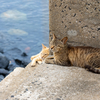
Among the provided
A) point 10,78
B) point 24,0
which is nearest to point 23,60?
point 24,0

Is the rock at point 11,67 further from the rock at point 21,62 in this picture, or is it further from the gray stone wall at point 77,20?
the gray stone wall at point 77,20

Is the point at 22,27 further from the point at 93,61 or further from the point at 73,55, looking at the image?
the point at 93,61

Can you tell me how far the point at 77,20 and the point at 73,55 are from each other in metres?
0.50

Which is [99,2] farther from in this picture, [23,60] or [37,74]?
[23,60]

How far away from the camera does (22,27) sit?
6.95 meters

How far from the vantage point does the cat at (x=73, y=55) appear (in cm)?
195

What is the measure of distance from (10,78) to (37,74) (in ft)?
3.52

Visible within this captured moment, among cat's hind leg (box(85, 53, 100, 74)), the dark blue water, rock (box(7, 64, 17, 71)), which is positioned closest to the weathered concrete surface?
cat's hind leg (box(85, 53, 100, 74))

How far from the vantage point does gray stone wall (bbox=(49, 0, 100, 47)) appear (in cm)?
194

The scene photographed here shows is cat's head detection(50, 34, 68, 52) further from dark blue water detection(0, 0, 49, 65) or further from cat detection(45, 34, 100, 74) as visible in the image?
dark blue water detection(0, 0, 49, 65)

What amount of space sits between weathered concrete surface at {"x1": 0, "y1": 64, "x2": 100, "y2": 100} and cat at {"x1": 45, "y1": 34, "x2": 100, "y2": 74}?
0.78ft

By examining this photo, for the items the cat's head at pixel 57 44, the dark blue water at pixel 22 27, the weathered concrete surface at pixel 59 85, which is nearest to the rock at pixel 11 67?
the dark blue water at pixel 22 27

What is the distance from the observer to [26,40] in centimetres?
703

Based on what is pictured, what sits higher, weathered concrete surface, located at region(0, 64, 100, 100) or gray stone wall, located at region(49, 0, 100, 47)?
gray stone wall, located at region(49, 0, 100, 47)
